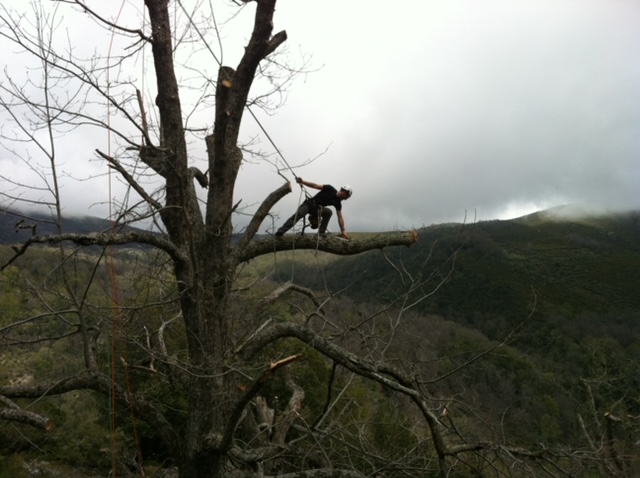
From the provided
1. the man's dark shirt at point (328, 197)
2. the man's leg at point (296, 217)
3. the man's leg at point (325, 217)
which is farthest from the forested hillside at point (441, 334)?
the man's dark shirt at point (328, 197)

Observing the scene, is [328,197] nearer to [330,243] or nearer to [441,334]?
[330,243]

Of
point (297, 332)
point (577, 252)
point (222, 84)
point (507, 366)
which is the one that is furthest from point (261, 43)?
point (577, 252)

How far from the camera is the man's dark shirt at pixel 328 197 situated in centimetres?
554

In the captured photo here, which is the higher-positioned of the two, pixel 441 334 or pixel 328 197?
pixel 328 197

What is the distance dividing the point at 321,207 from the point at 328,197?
0.69 meters

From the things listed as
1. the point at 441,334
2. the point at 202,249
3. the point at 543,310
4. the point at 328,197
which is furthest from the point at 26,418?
the point at 441,334

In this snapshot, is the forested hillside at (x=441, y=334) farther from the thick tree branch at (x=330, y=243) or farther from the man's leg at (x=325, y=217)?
the man's leg at (x=325, y=217)

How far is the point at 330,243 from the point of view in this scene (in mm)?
4418

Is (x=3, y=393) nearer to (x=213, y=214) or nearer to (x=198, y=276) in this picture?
(x=198, y=276)

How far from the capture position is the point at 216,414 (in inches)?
156

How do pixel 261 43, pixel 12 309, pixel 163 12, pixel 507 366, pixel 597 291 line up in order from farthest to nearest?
pixel 597 291 → pixel 507 366 → pixel 12 309 → pixel 163 12 → pixel 261 43

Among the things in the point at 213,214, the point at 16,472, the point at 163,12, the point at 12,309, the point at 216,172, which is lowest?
the point at 16,472

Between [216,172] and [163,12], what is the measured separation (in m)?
1.57

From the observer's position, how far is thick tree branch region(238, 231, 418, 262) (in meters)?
4.34
